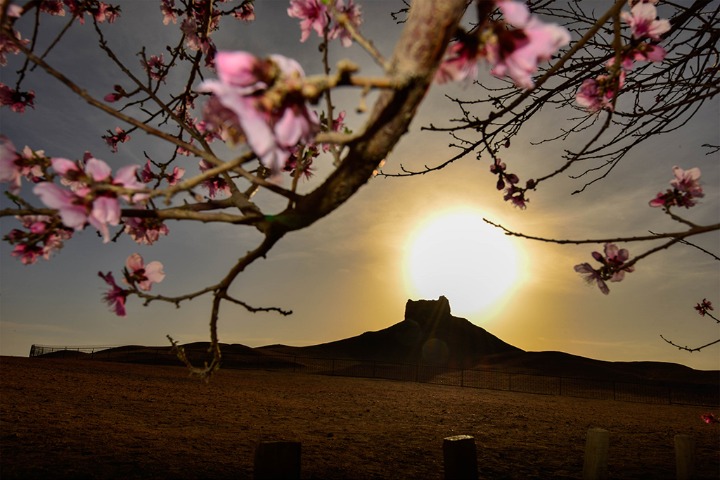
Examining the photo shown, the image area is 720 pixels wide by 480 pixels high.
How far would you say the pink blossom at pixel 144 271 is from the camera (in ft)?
6.89

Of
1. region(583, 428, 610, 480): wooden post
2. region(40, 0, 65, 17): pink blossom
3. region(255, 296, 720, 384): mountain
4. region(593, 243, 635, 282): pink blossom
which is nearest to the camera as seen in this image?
region(593, 243, 635, 282): pink blossom

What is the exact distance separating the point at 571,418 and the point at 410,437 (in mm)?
6924

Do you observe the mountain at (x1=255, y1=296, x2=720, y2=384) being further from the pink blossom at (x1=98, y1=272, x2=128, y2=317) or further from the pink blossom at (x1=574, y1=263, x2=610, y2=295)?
the pink blossom at (x1=98, y1=272, x2=128, y2=317)

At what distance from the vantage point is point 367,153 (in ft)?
4.24

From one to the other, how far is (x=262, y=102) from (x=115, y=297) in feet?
5.05

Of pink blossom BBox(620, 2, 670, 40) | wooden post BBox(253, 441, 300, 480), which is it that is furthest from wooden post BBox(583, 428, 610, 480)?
pink blossom BBox(620, 2, 670, 40)

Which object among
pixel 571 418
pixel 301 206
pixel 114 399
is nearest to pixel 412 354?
pixel 571 418

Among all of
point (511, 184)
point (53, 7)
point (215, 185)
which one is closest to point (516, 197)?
point (511, 184)

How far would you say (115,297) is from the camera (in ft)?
6.59

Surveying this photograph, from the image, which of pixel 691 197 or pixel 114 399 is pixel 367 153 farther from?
pixel 114 399

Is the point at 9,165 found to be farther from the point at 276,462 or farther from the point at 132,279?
the point at 276,462

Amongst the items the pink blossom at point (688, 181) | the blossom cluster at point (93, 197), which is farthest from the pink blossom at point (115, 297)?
the pink blossom at point (688, 181)

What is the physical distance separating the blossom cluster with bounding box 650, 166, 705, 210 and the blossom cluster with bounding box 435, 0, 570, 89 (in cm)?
212

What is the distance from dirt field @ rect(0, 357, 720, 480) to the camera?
450 centimetres
